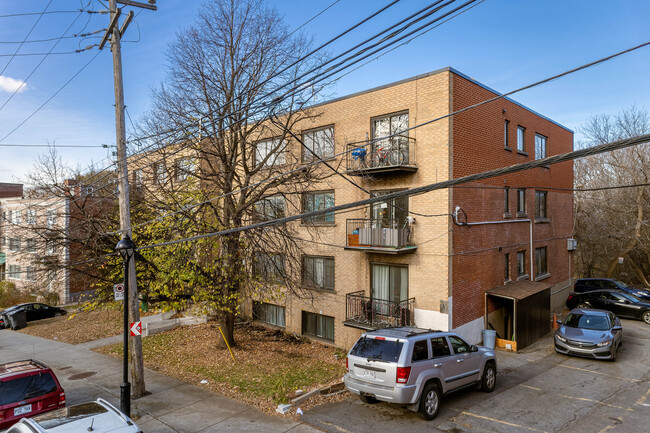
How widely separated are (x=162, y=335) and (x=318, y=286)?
26.4ft

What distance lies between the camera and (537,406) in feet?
34.7

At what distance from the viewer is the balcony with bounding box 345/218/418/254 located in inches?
595

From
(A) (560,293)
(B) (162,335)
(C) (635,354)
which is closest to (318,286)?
(B) (162,335)

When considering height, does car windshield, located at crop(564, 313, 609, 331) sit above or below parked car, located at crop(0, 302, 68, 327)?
above

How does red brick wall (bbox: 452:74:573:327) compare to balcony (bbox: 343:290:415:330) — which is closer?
balcony (bbox: 343:290:415:330)

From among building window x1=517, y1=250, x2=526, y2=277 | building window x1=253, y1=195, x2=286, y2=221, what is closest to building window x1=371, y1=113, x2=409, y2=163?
building window x1=253, y1=195, x2=286, y2=221

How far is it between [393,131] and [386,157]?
4.09 ft

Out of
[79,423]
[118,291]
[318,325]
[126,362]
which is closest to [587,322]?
[318,325]

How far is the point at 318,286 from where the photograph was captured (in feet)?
61.5

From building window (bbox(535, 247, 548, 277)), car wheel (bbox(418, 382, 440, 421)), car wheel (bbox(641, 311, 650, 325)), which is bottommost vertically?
car wheel (bbox(641, 311, 650, 325))

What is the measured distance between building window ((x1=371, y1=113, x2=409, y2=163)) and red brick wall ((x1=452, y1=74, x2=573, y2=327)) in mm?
1795

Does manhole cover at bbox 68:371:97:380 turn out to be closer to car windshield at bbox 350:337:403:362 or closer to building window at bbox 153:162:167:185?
building window at bbox 153:162:167:185

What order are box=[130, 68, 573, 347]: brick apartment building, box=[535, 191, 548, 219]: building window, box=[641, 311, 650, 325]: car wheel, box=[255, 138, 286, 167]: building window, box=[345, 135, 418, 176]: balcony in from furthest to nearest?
box=[535, 191, 548, 219]: building window
box=[641, 311, 650, 325]: car wheel
box=[255, 138, 286, 167]: building window
box=[345, 135, 418, 176]: balcony
box=[130, 68, 573, 347]: brick apartment building

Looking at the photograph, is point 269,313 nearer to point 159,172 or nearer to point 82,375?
point 82,375
